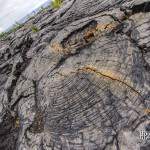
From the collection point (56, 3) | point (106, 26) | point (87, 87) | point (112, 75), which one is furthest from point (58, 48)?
point (56, 3)

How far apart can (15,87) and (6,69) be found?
1.62 metres

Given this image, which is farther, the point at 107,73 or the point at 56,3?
the point at 56,3

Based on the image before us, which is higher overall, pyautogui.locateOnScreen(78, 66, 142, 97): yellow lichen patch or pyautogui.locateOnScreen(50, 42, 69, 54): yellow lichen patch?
pyautogui.locateOnScreen(78, 66, 142, 97): yellow lichen patch

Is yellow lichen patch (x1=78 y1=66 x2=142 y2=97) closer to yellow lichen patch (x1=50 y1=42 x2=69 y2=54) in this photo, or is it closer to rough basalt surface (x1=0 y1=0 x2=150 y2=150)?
rough basalt surface (x1=0 y1=0 x2=150 y2=150)

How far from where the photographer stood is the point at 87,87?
4.73 meters

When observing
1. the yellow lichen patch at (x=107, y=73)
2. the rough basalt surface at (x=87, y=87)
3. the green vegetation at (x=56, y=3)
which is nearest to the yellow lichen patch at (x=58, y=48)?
the rough basalt surface at (x=87, y=87)

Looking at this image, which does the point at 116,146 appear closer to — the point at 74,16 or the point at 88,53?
the point at 88,53

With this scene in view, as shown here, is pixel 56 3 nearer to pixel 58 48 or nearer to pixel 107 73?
pixel 58 48

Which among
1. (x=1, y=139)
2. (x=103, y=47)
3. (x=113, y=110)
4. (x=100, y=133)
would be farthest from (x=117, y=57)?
(x=1, y=139)

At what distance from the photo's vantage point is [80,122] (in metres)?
4.45

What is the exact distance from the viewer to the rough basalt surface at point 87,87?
4.20 m

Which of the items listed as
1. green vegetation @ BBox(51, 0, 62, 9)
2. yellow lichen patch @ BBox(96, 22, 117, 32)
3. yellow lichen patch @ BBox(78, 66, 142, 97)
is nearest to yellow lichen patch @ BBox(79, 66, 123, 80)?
yellow lichen patch @ BBox(78, 66, 142, 97)

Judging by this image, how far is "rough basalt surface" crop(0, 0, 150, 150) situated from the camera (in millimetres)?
4195

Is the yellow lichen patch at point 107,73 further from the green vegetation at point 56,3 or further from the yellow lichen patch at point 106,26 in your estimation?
the green vegetation at point 56,3
